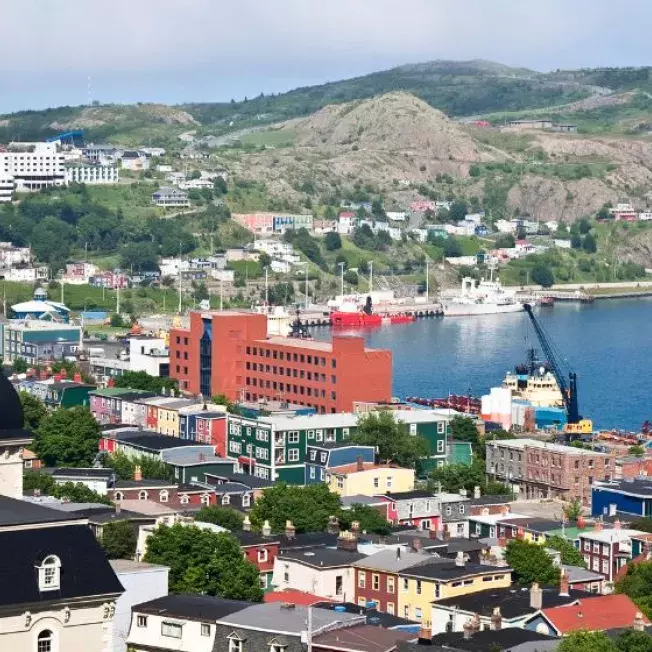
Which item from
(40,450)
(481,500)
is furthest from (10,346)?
(481,500)

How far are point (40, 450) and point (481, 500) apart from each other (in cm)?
1069

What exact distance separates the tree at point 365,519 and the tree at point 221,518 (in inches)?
76.2

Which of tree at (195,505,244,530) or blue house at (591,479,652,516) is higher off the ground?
tree at (195,505,244,530)

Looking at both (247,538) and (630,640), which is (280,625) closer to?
(630,640)

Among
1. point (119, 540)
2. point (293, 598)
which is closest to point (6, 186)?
point (119, 540)

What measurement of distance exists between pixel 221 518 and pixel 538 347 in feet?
271

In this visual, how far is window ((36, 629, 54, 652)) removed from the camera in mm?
19359

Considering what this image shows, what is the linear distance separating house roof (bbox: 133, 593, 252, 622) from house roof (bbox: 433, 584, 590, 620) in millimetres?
4765

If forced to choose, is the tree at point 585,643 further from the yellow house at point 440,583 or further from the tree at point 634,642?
the yellow house at point 440,583

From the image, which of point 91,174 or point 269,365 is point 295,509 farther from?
point 91,174

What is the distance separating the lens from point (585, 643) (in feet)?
87.0

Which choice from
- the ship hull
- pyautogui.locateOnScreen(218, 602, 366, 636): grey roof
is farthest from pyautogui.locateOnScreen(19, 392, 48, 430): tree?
the ship hull

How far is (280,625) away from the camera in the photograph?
26.4m

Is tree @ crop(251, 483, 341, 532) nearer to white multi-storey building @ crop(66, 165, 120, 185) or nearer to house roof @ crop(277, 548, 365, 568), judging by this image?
house roof @ crop(277, 548, 365, 568)
